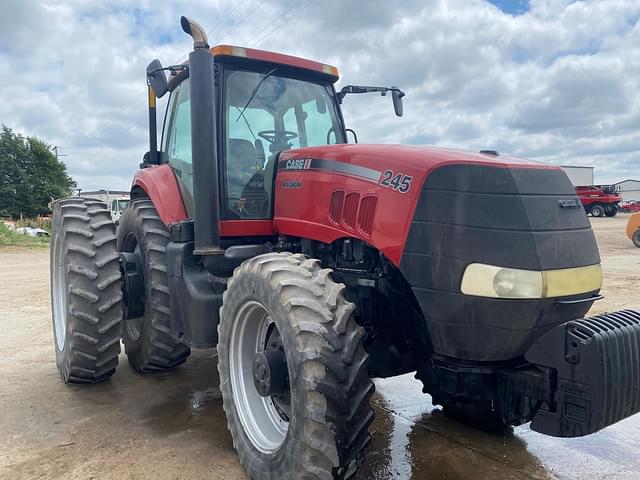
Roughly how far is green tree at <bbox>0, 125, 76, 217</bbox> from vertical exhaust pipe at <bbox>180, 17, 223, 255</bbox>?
3628 centimetres

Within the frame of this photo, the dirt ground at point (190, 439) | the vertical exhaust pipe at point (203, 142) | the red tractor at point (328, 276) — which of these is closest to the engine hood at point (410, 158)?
the red tractor at point (328, 276)

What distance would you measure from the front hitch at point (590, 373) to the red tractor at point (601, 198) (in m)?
32.8

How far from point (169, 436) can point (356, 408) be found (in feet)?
5.84

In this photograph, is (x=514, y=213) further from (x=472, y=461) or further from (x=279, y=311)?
(x=472, y=461)

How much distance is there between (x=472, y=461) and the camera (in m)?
3.27

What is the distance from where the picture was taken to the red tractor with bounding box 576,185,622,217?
1261 inches

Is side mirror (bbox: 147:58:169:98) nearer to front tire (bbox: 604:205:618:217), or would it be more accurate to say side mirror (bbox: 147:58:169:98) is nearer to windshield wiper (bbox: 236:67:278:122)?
windshield wiper (bbox: 236:67:278:122)

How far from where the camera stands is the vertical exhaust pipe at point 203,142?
3201 mm

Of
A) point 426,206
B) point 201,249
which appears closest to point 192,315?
point 201,249

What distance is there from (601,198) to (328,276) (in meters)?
34.0

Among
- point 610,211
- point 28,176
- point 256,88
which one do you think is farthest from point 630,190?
point 256,88

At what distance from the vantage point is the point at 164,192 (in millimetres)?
4301

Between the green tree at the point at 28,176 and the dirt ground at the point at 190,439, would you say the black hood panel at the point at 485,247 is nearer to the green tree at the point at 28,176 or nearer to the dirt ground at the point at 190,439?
the dirt ground at the point at 190,439

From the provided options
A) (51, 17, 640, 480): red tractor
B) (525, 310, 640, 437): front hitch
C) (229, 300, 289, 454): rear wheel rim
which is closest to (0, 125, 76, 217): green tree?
(51, 17, 640, 480): red tractor
